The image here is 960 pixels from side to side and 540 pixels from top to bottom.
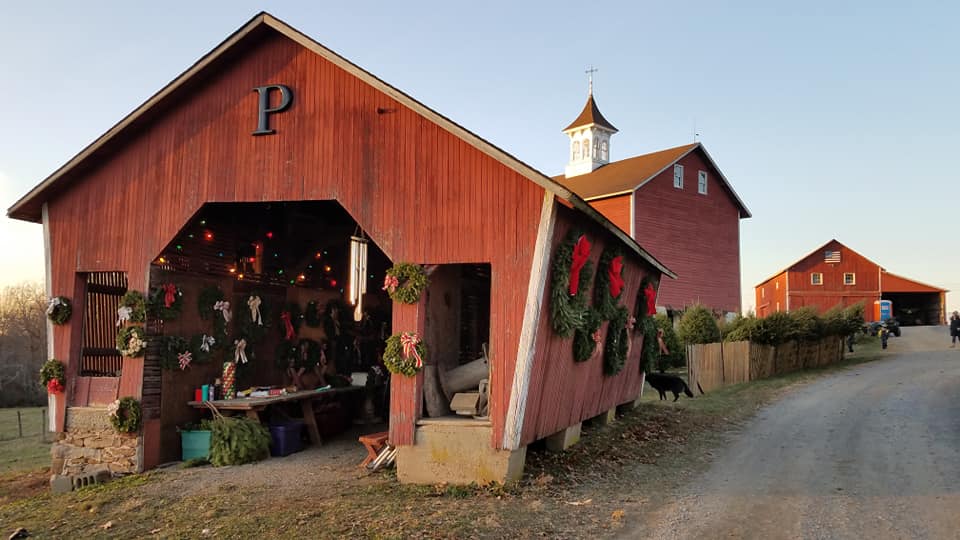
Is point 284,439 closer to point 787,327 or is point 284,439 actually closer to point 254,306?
point 254,306

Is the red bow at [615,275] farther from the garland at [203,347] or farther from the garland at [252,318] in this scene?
the garland at [203,347]

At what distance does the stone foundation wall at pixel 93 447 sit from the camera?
37.1 ft

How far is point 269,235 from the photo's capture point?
46.8 feet

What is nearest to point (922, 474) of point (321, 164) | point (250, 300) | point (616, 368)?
point (616, 368)

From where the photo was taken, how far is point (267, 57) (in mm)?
11195

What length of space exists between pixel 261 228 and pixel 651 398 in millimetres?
11427

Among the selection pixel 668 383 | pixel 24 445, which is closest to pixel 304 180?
pixel 668 383

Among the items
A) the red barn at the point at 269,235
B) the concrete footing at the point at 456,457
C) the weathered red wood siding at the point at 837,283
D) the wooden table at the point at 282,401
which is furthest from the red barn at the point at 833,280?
the concrete footing at the point at 456,457

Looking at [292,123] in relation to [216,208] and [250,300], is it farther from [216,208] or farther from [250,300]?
[250,300]

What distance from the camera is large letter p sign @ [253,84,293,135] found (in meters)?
11.0

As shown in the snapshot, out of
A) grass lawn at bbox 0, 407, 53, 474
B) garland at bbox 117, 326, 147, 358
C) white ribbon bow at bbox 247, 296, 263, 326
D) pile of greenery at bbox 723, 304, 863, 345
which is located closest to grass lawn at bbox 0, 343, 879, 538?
garland at bbox 117, 326, 147, 358

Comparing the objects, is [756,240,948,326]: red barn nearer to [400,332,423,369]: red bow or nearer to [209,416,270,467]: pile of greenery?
[209,416,270,467]: pile of greenery

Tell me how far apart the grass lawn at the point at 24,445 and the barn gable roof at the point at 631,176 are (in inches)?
884

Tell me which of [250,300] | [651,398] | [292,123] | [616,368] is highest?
[292,123]
